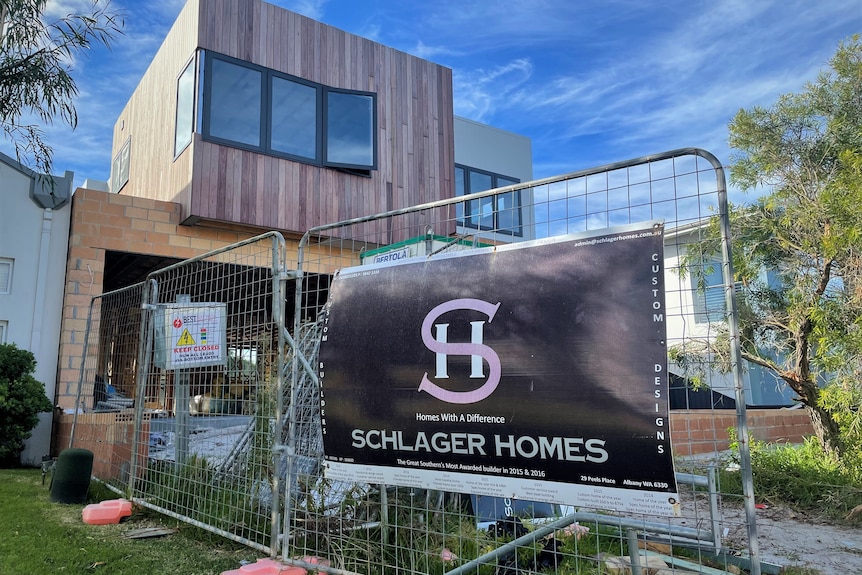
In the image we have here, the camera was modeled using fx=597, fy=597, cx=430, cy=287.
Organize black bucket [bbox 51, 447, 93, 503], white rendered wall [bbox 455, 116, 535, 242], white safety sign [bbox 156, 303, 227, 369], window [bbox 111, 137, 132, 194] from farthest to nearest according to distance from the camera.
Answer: white rendered wall [bbox 455, 116, 535, 242], window [bbox 111, 137, 132, 194], black bucket [bbox 51, 447, 93, 503], white safety sign [bbox 156, 303, 227, 369]

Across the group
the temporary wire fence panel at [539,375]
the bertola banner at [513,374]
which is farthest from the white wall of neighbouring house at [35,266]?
the bertola banner at [513,374]

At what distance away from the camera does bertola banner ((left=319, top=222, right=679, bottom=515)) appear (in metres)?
2.48

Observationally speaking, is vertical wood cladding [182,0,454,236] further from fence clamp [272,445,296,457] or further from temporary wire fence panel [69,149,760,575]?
fence clamp [272,445,296,457]

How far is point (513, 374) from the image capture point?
2787mm

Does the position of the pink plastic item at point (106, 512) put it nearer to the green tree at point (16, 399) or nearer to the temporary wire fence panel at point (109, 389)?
the temporary wire fence panel at point (109, 389)

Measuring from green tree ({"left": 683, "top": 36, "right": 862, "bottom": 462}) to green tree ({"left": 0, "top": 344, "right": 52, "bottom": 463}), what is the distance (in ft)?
26.7

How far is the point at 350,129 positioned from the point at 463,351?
8505mm

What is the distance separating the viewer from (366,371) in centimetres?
333

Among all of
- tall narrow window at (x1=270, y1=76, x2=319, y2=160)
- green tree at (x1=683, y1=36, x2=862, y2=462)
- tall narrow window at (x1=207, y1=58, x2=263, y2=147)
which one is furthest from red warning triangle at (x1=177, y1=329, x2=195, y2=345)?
tall narrow window at (x1=270, y1=76, x2=319, y2=160)

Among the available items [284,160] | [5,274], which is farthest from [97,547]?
[284,160]

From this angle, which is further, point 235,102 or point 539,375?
point 235,102

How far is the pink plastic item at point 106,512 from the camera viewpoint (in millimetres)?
5023

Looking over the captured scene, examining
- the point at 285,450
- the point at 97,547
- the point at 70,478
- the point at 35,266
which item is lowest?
the point at 97,547

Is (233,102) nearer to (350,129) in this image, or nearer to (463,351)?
(350,129)
